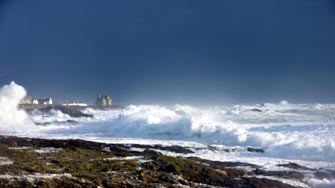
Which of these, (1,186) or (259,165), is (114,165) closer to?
(1,186)

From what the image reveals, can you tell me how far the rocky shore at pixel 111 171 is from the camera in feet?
48.5

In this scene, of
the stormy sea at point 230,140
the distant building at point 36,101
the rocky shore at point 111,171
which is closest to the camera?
the rocky shore at point 111,171

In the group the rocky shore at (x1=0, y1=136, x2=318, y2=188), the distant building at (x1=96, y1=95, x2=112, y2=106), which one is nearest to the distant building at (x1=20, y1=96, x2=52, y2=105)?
the distant building at (x1=96, y1=95, x2=112, y2=106)

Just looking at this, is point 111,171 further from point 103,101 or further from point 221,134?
point 103,101

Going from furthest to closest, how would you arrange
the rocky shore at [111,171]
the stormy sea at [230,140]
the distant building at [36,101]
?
the distant building at [36,101], the stormy sea at [230,140], the rocky shore at [111,171]

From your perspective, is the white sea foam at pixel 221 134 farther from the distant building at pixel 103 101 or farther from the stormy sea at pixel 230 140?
the distant building at pixel 103 101

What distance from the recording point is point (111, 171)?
55.7 ft

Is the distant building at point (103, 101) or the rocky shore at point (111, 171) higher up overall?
the distant building at point (103, 101)

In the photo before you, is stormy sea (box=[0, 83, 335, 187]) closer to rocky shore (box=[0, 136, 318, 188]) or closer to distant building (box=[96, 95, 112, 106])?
rocky shore (box=[0, 136, 318, 188])

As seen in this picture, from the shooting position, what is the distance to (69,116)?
65.1m

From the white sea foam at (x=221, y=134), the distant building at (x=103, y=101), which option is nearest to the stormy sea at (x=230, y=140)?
the white sea foam at (x=221, y=134)

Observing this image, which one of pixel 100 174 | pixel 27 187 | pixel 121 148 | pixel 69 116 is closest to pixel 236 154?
pixel 121 148

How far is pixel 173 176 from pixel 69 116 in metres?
50.7

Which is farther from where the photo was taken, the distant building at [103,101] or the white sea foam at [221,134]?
the distant building at [103,101]
